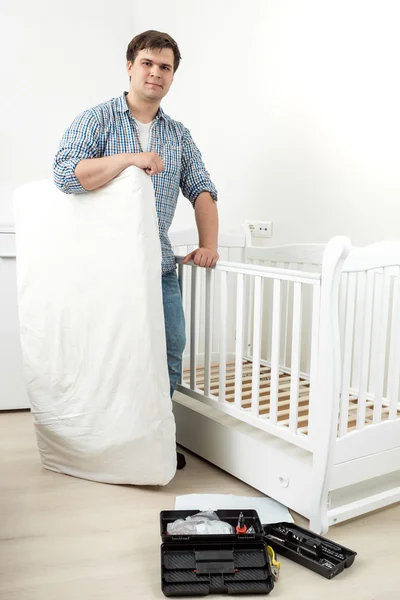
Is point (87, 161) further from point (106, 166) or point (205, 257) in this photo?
point (205, 257)

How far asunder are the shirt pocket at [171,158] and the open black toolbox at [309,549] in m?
1.14

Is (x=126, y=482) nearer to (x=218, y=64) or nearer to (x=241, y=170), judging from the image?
(x=241, y=170)

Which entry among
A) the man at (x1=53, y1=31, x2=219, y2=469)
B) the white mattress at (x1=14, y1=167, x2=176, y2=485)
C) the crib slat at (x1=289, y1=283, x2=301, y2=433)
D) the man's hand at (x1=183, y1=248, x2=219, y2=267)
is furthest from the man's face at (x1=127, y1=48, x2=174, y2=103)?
the crib slat at (x1=289, y1=283, x2=301, y2=433)

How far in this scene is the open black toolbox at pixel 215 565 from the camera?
144cm

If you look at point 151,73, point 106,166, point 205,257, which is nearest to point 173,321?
point 205,257

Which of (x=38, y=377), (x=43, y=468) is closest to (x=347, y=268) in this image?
(x=38, y=377)

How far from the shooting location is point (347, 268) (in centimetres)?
167

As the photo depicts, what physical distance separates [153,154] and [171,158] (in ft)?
0.75

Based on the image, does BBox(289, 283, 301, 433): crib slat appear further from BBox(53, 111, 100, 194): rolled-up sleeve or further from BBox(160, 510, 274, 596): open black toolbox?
BBox(53, 111, 100, 194): rolled-up sleeve

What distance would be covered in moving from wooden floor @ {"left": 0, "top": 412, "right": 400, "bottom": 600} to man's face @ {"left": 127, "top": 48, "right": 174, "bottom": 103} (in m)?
1.25

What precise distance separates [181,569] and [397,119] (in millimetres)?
1570

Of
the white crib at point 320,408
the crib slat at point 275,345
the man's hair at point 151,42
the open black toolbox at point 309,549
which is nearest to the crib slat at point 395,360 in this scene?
the white crib at point 320,408

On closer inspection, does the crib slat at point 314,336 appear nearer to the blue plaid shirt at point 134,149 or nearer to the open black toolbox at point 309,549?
the open black toolbox at point 309,549

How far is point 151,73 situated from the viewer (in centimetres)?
195
